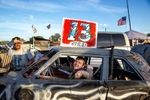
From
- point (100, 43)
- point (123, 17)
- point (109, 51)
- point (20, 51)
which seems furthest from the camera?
point (123, 17)

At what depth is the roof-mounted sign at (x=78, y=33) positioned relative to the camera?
3.31m

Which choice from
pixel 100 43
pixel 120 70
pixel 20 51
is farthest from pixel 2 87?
pixel 100 43

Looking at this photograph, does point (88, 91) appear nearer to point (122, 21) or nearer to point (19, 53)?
point (19, 53)

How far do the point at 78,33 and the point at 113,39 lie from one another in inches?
175

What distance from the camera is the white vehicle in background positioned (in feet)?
24.2

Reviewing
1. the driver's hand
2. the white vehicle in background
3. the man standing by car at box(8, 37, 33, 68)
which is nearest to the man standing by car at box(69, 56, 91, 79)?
the driver's hand

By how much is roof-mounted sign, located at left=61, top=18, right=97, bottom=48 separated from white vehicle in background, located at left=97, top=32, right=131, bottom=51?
4.03 meters

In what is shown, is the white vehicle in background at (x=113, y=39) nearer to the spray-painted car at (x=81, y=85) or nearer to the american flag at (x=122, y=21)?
the spray-painted car at (x=81, y=85)

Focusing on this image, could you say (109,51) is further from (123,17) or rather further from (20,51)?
(123,17)

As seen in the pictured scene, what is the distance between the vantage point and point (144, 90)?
2674 mm

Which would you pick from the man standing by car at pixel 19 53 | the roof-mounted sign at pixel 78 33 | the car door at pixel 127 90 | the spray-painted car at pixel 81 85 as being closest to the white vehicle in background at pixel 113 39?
the man standing by car at pixel 19 53

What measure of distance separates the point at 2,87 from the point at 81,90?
1.10 meters

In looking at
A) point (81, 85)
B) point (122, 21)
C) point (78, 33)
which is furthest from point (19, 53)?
→ point (122, 21)

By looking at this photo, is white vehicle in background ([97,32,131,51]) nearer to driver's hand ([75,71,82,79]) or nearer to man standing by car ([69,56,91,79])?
man standing by car ([69,56,91,79])
